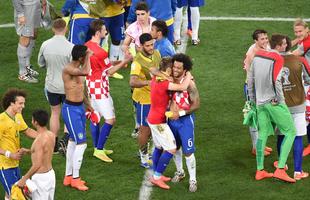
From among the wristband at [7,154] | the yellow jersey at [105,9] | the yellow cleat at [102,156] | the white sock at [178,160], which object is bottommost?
the yellow cleat at [102,156]

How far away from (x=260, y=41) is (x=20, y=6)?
522 cm

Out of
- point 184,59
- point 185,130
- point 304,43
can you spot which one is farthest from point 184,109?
point 304,43

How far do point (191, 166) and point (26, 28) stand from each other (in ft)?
18.0

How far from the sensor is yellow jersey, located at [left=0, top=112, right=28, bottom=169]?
33.4 feet

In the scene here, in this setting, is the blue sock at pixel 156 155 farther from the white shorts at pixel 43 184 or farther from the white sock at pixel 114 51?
the white sock at pixel 114 51

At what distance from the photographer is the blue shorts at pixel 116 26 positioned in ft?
50.2

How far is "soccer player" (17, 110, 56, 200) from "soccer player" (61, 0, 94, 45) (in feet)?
17.1

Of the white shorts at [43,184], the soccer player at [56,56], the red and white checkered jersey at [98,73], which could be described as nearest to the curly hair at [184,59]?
the red and white checkered jersey at [98,73]

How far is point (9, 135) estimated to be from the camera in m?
10.2

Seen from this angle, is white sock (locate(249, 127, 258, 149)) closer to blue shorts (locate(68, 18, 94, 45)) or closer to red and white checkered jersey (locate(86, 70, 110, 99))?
red and white checkered jersey (locate(86, 70, 110, 99))

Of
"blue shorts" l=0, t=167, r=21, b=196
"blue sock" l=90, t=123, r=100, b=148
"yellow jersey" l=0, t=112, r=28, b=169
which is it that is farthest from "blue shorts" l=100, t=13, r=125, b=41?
"blue shorts" l=0, t=167, r=21, b=196

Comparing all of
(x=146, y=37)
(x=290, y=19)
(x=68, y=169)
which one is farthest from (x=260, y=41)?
(x=290, y=19)

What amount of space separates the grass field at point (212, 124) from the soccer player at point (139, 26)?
1.42 metres

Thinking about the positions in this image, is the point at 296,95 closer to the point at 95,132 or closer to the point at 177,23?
the point at 95,132
